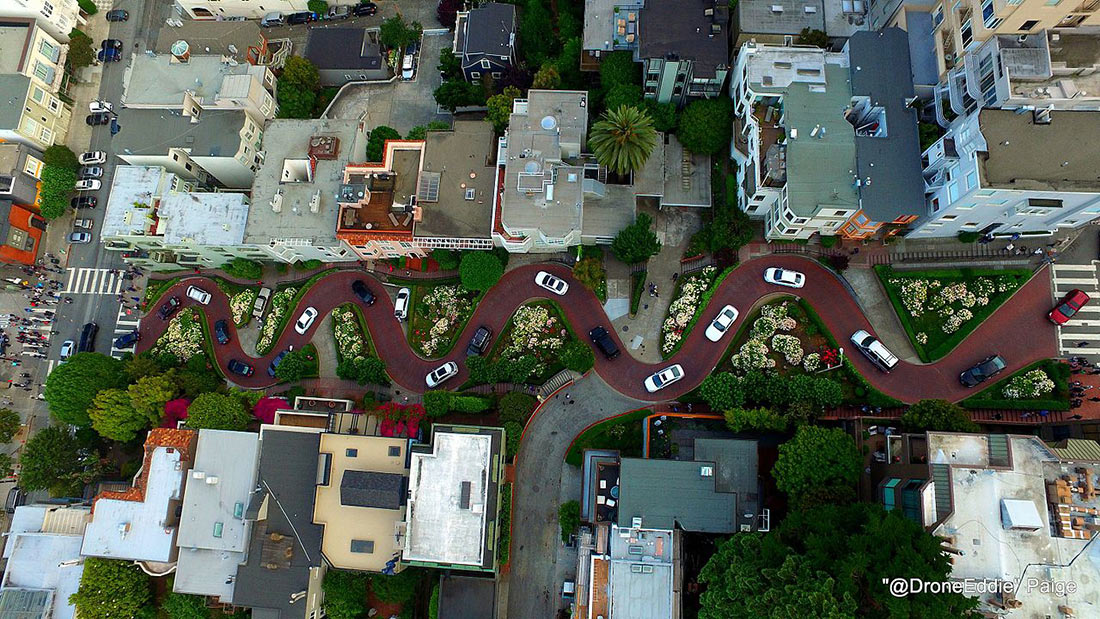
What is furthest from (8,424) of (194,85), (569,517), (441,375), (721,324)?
(721,324)

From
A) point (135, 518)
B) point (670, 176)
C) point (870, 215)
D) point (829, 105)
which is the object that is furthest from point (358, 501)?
point (829, 105)

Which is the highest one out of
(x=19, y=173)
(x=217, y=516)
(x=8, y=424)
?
(x=19, y=173)

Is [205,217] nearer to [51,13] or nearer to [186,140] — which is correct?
[186,140]

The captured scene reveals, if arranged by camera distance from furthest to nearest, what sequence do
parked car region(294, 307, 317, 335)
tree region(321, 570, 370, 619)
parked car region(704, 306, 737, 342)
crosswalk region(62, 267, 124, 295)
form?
crosswalk region(62, 267, 124, 295) → parked car region(294, 307, 317, 335) → parked car region(704, 306, 737, 342) → tree region(321, 570, 370, 619)

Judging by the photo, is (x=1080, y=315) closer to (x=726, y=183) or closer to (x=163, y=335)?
(x=726, y=183)

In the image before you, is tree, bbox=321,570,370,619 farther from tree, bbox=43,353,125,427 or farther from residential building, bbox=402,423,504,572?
tree, bbox=43,353,125,427

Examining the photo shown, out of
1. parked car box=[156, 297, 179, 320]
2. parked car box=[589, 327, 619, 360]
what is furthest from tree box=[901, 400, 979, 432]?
parked car box=[156, 297, 179, 320]
